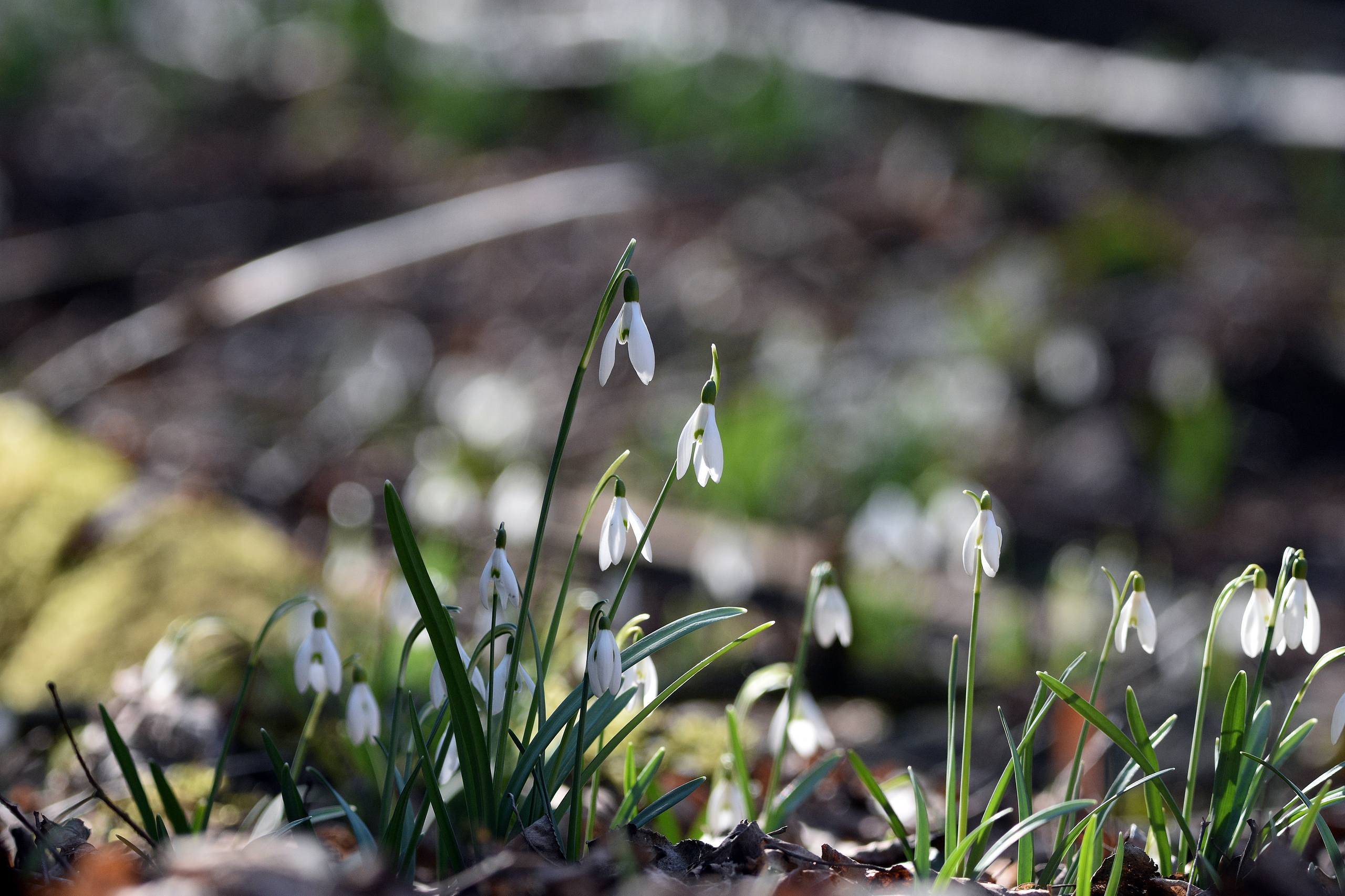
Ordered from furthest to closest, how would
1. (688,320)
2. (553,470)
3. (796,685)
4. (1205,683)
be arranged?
(688,320)
(796,685)
(1205,683)
(553,470)

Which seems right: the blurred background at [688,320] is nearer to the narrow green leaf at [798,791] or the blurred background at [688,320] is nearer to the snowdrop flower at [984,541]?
the narrow green leaf at [798,791]

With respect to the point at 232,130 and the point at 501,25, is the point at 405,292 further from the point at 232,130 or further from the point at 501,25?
the point at 501,25

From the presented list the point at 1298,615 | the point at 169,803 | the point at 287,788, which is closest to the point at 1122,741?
the point at 1298,615

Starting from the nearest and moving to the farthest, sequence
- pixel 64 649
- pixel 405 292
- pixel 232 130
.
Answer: pixel 64 649 → pixel 405 292 → pixel 232 130

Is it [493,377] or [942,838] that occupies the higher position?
[493,377]

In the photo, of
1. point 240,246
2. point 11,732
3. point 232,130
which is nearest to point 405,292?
point 240,246

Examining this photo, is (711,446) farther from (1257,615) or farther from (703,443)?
(1257,615)
